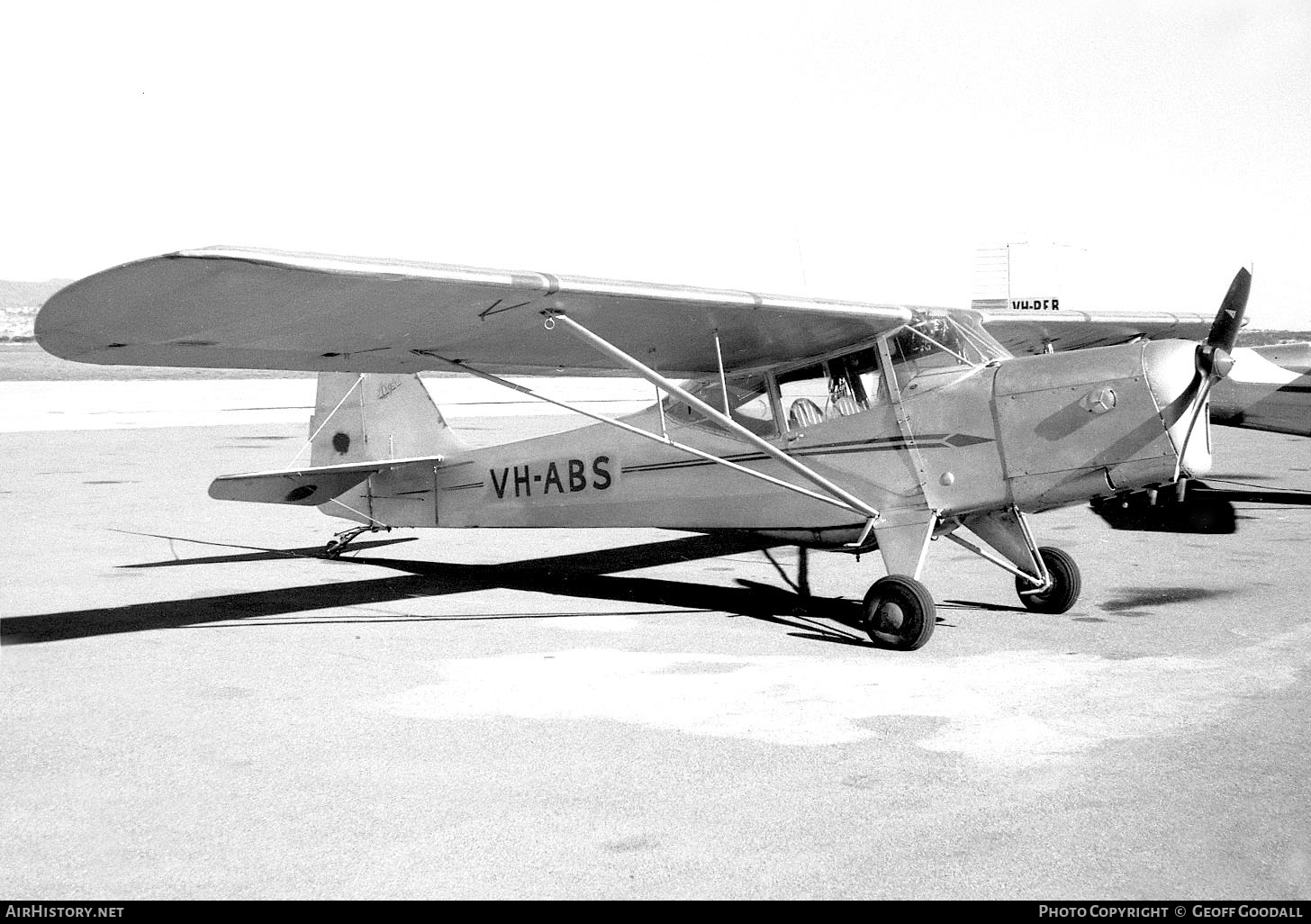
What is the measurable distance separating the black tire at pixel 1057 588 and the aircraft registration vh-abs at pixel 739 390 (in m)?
0.02

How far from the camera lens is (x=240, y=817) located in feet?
13.6

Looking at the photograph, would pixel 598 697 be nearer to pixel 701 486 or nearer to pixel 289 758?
pixel 289 758

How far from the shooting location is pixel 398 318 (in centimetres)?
648

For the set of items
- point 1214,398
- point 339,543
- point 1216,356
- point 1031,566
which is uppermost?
point 1216,356

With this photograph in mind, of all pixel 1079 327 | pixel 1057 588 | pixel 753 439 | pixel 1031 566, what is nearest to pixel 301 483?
pixel 753 439

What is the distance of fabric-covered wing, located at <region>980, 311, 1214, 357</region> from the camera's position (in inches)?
401

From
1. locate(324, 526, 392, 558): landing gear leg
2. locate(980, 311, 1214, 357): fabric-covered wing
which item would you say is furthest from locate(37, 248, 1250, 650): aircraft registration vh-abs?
locate(980, 311, 1214, 357): fabric-covered wing

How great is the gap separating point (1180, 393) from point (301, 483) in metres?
6.75

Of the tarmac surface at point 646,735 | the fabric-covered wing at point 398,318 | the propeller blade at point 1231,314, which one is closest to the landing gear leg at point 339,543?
the tarmac surface at point 646,735

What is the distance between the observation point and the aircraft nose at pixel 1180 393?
6680mm

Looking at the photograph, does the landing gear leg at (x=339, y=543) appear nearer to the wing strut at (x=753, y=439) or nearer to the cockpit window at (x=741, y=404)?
the cockpit window at (x=741, y=404)

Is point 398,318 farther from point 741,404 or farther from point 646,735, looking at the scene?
point 741,404

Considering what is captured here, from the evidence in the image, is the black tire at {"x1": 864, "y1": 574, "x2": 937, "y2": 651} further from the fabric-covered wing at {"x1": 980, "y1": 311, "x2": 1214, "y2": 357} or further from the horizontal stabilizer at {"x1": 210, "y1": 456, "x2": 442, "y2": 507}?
the horizontal stabilizer at {"x1": 210, "y1": 456, "x2": 442, "y2": 507}
